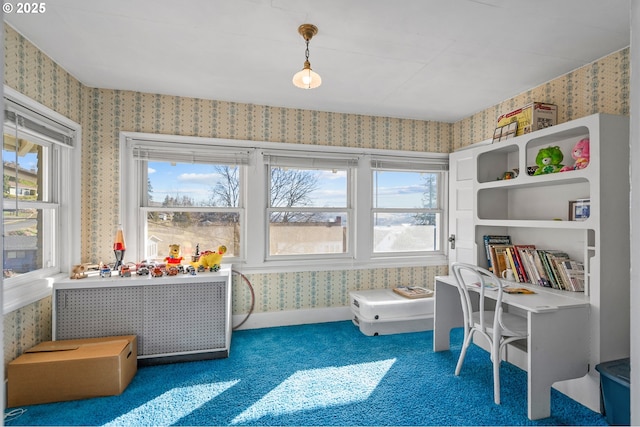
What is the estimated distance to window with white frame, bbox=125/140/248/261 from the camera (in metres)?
3.18

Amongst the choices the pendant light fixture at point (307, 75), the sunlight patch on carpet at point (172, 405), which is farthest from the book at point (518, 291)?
the sunlight patch on carpet at point (172, 405)

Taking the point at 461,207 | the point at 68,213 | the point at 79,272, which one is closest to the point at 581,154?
the point at 461,207

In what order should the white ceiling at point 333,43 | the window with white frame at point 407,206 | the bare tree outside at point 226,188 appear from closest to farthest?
Answer: 1. the white ceiling at point 333,43
2. the bare tree outside at point 226,188
3. the window with white frame at point 407,206

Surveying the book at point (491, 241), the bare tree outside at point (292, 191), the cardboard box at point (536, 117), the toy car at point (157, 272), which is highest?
the cardboard box at point (536, 117)

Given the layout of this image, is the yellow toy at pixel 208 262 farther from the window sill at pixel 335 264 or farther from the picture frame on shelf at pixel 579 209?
Result: the picture frame on shelf at pixel 579 209

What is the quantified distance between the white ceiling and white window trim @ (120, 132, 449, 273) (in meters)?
0.51

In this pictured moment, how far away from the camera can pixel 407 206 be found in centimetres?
395

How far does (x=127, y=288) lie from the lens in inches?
100

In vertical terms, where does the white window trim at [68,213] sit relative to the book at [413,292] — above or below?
above

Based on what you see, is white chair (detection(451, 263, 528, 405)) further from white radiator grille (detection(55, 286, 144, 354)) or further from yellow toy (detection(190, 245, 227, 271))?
white radiator grille (detection(55, 286, 144, 354))

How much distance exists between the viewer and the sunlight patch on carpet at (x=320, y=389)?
2055 mm

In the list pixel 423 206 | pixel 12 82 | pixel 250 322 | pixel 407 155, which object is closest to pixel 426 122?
pixel 407 155

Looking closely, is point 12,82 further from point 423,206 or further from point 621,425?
point 621,425

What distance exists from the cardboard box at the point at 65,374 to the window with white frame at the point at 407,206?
2.66 metres
